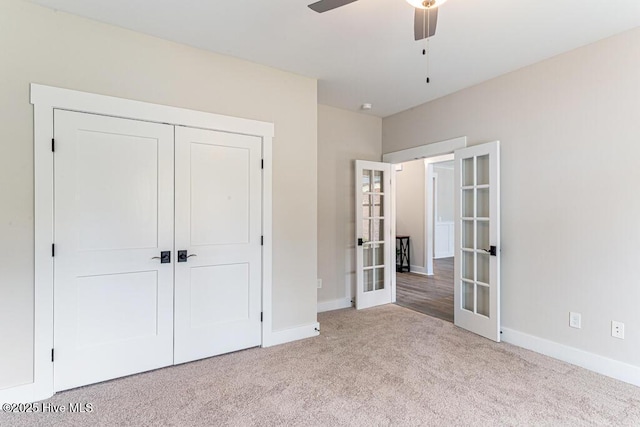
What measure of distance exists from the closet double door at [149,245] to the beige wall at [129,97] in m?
0.20

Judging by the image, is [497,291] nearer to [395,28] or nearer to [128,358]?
[395,28]

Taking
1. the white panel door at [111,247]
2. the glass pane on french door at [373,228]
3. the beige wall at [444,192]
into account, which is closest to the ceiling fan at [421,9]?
the white panel door at [111,247]

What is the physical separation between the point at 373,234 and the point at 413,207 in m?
3.09

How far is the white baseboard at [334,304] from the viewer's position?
436 cm

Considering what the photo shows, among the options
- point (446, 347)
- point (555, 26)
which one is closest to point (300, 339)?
point (446, 347)

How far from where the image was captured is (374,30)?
102 inches

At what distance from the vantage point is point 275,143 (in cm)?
333

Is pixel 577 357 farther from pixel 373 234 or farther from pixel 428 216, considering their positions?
pixel 428 216

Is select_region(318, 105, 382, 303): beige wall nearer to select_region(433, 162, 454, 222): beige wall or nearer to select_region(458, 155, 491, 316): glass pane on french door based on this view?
select_region(458, 155, 491, 316): glass pane on french door

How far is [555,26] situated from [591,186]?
1360 millimetres

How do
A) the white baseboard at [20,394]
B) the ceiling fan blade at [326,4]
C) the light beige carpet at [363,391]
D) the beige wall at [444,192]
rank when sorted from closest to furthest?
the ceiling fan blade at [326,4]
the light beige carpet at [363,391]
the white baseboard at [20,394]
the beige wall at [444,192]

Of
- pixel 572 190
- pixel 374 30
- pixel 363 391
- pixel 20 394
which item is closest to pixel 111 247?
pixel 20 394

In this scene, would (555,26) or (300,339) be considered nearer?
(555,26)

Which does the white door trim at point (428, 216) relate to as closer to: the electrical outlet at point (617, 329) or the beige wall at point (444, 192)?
the beige wall at point (444, 192)
